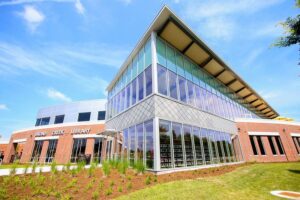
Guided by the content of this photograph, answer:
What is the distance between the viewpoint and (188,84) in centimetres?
1472

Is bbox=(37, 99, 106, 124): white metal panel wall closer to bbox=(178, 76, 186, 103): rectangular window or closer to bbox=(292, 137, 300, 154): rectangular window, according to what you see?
bbox=(178, 76, 186, 103): rectangular window

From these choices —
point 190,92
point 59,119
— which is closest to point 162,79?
point 190,92

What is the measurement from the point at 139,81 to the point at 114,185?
862 cm

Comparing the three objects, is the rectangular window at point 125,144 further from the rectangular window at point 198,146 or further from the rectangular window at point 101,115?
the rectangular window at point 101,115

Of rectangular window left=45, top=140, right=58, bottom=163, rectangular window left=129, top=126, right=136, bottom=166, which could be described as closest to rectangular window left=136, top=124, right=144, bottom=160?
rectangular window left=129, top=126, right=136, bottom=166

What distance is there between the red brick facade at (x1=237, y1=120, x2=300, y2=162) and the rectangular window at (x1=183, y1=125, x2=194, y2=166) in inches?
491

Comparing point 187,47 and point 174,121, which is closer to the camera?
point 174,121

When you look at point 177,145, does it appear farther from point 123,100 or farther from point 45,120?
point 45,120

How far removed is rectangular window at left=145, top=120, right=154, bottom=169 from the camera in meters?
9.94

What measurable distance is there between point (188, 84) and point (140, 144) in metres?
7.30

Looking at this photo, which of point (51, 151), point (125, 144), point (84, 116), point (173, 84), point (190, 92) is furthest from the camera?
point (84, 116)

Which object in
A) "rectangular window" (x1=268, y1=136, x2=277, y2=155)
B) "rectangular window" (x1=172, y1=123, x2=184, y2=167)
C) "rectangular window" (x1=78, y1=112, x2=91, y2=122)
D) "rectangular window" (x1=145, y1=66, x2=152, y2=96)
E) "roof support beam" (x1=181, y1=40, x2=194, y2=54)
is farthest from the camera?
"rectangular window" (x1=78, y1=112, x2=91, y2=122)

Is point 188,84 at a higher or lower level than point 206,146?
higher

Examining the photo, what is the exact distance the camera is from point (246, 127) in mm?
22031
